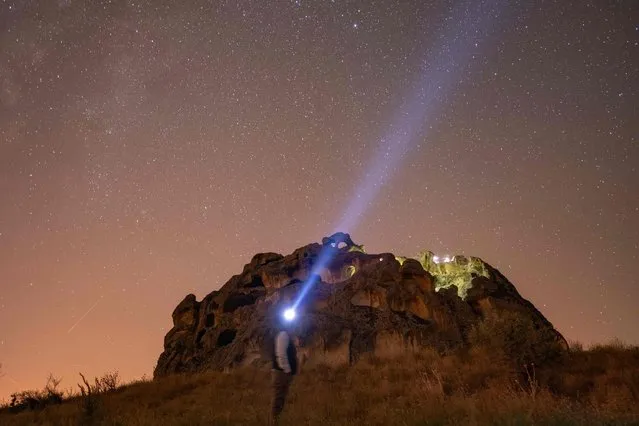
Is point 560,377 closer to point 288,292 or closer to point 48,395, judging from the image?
point 48,395

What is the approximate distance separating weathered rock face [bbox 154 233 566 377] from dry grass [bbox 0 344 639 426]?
7261 millimetres

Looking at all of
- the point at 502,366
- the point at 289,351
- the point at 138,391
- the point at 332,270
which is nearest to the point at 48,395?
the point at 138,391

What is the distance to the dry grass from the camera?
7.60m

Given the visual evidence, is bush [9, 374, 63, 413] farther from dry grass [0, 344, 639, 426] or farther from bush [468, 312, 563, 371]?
bush [468, 312, 563, 371]

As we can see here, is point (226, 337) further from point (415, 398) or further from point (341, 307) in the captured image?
point (415, 398)

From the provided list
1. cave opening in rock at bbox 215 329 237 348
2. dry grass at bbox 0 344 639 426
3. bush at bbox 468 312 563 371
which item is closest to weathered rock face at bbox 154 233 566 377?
cave opening in rock at bbox 215 329 237 348

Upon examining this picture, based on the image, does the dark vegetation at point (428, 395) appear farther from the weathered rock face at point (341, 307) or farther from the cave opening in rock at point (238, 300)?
the cave opening in rock at point (238, 300)

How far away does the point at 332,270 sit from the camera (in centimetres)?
4038

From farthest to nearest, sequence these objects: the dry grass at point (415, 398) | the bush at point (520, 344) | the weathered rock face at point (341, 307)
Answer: the weathered rock face at point (341, 307) → the bush at point (520, 344) → the dry grass at point (415, 398)

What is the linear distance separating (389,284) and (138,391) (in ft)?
61.0

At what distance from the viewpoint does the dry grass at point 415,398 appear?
7.60 meters

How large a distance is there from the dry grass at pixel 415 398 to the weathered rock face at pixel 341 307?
7.26 m

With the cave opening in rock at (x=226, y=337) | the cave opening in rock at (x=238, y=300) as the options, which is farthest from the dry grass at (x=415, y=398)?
the cave opening in rock at (x=238, y=300)

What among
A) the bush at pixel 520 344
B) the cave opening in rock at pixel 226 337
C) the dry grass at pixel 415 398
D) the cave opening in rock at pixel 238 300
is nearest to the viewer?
the dry grass at pixel 415 398
